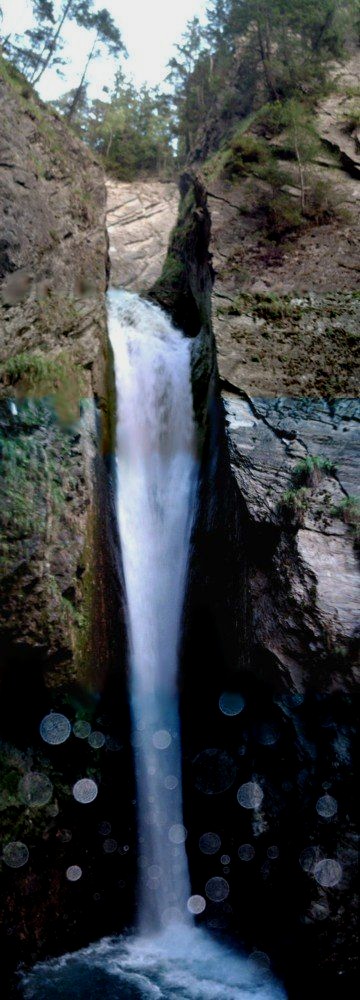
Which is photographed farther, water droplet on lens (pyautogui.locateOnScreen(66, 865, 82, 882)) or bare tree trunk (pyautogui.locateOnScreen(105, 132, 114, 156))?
bare tree trunk (pyautogui.locateOnScreen(105, 132, 114, 156))

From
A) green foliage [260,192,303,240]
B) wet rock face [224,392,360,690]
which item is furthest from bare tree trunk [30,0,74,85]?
wet rock face [224,392,360,690]

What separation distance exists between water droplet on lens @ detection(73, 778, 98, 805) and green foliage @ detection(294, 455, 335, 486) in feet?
13.3

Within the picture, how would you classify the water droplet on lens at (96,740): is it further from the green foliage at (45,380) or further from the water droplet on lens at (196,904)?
the green foliage at (45,380)

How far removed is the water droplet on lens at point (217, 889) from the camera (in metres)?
6.12

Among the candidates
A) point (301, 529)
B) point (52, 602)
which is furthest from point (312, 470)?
point (52, 602)

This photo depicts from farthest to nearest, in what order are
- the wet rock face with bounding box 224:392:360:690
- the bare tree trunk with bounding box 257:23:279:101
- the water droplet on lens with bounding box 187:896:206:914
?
the bare tree trunk with bounding box 257:23:279:101 → the water droplet on lens with bounding box 187:896:206:914 → the wet rock face with bounding box 224:392:360:690

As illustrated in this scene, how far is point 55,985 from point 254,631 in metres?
3.59

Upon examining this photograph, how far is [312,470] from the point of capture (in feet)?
21.5

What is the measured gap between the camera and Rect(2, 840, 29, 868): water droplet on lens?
5.40 metres

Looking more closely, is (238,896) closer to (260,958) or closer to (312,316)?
(260,958)

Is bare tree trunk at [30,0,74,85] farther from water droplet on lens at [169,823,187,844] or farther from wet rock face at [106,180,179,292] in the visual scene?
water droplet on lens at [169,823,187,844]

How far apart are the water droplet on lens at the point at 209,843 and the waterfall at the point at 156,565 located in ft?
1.22

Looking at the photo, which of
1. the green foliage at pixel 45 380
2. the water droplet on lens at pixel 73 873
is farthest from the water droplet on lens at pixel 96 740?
the green foliage at pixel 45 380

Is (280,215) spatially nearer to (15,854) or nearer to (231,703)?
(231,703)
